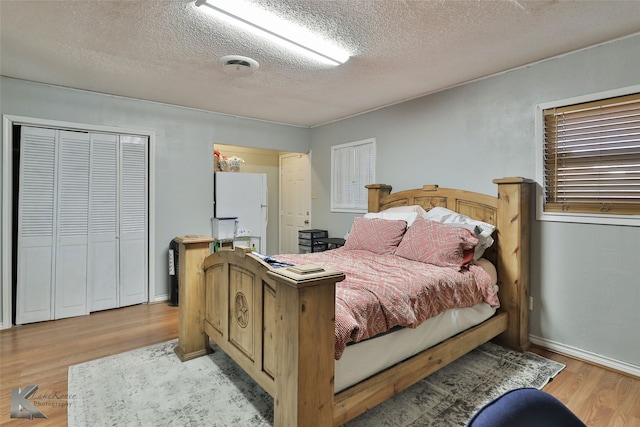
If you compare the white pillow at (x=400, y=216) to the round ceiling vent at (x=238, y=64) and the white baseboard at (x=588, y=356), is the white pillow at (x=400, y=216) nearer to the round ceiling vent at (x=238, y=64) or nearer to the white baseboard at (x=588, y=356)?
the white baseboard at (x=588, y=356)

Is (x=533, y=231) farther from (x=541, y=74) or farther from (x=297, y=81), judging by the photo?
(x=297, y=81)

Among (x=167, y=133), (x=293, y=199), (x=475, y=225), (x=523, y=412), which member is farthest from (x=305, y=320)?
(x=293, y=199)

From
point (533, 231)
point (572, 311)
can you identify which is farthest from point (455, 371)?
point (533, 231)

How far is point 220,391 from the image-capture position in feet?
6.89

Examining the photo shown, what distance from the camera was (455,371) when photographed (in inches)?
92.4

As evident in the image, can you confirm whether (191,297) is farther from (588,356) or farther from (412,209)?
(588,356)

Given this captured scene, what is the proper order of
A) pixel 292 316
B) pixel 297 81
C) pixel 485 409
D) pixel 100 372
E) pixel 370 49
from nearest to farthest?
pixel 485 409, pixel 292 316, pixel 100 372, pixel 370 49, pixel 297 81

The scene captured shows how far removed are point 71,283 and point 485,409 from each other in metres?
4.10

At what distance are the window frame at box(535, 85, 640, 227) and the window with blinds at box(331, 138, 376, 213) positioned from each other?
187 cm

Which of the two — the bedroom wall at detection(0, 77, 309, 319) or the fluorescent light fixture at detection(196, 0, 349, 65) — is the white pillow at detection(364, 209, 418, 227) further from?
the bedroom wall at detection(0, 77, 309, 319)

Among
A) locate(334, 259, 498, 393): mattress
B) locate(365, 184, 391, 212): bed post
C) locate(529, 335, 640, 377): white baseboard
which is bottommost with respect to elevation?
locate(529, 335, 640, 377): white baseboard

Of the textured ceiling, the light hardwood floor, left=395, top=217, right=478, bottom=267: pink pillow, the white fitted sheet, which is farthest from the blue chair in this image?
the textured ceiling

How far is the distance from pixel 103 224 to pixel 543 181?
4416 mm

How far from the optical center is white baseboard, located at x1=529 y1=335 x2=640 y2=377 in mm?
2350
